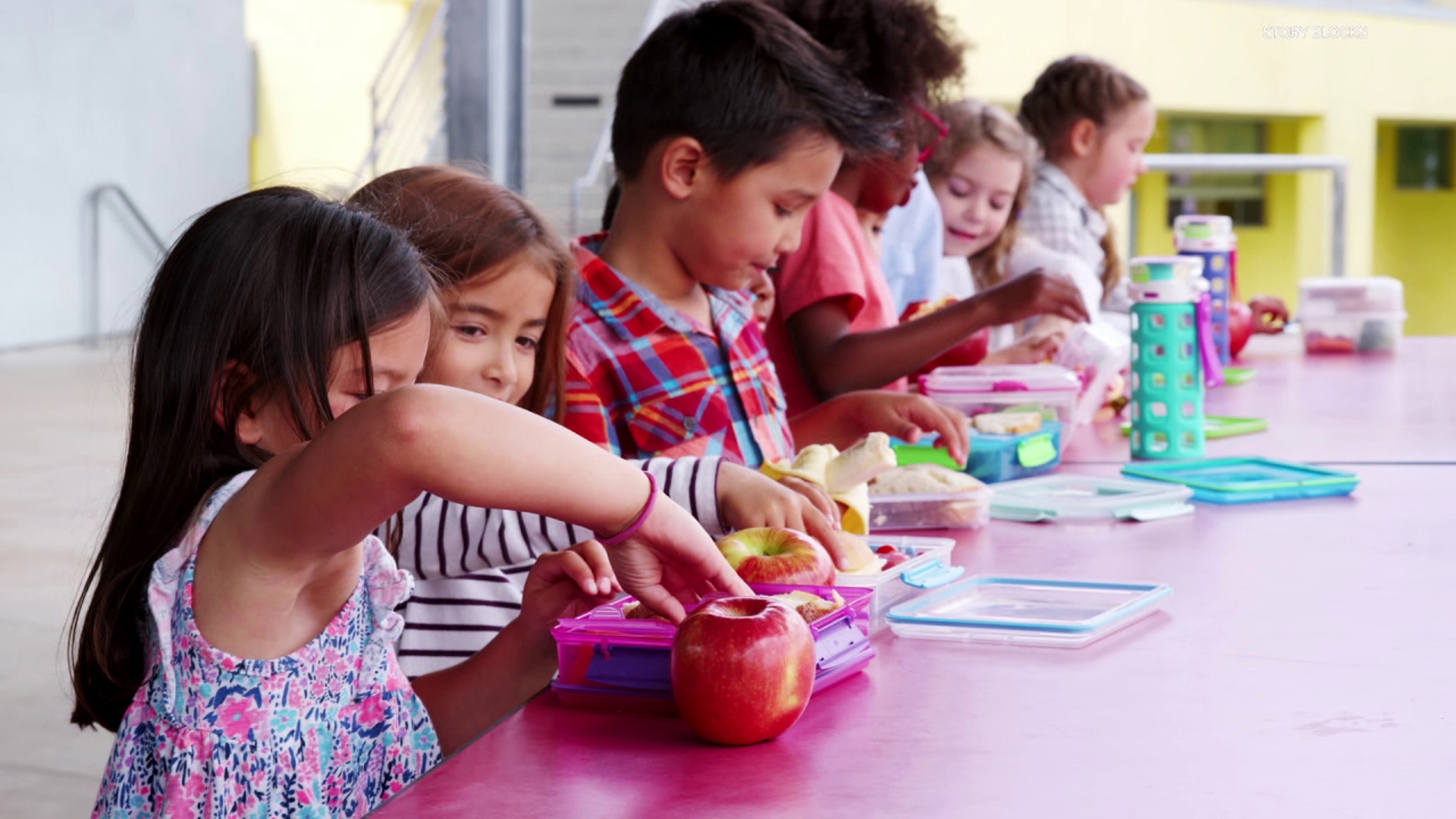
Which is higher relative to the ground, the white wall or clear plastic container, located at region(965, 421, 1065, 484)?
the white wall

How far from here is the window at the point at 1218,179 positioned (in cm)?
1433

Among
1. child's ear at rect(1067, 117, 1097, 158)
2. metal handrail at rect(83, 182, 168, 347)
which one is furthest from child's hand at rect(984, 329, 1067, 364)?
metal handrail at rect(83, 182, 168, 347)

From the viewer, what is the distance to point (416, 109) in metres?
9.06

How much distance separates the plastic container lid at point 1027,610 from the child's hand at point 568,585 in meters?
0.23

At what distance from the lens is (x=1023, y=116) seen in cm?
397

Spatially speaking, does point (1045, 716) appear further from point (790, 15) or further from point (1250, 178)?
Result: point (1250, 178)

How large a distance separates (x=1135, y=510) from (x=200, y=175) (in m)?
10.8

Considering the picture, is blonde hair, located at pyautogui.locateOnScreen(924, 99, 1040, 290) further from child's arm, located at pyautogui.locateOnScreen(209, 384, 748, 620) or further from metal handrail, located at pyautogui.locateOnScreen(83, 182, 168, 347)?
metal handrail, located at pyautogui.locateOnScreen(83, 182, 168, 347)

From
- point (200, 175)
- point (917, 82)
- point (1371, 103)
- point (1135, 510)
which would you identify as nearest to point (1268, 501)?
point (1135, 510)

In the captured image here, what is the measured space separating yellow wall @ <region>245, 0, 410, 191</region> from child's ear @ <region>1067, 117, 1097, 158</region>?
342 inches

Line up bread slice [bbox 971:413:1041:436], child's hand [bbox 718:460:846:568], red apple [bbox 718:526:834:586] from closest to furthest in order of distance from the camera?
red apple [bbox 718:526:834:586], child's hand [bbox 718:460:846:568], bread slice [bbox 971:413:1041:436]

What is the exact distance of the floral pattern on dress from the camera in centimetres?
106

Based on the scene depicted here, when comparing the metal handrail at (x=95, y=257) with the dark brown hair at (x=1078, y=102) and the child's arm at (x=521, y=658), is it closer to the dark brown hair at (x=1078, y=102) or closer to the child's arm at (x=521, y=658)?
the dark brown hair at (x=1078, y=102)

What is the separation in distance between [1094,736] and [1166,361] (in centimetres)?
113
